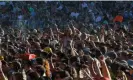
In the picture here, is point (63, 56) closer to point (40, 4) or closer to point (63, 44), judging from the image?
point (63, 44)

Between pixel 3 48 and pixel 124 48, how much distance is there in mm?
3396

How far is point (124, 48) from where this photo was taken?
1299 centimetres

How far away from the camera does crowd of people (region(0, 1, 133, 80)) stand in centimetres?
997

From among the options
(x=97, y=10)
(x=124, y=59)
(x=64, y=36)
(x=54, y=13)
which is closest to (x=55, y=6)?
(x=54, y=13)

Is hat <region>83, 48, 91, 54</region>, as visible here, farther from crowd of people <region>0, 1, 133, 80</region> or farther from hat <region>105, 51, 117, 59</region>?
hat <region>105, 51, 117, 59</region>

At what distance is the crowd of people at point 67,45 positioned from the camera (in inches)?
392

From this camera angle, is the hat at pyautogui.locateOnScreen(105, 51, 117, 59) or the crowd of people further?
the hat at pyautogui.locateOnScreen(105, 51, 117, 59)

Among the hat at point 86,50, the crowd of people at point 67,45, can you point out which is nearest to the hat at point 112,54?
the crowd of people at point 67,45

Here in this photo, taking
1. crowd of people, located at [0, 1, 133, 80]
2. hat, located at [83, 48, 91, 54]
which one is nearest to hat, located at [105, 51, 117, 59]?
crowd of people, located at [0, 1, 133, 80]

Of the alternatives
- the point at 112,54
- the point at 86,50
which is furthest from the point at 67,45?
the point at 112,54

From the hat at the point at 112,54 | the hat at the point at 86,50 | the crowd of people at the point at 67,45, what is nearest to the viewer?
the crowd of people at the point at 67,45

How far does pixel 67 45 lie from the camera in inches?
591

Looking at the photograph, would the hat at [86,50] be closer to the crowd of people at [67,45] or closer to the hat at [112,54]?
the crowd of people at [67,45]

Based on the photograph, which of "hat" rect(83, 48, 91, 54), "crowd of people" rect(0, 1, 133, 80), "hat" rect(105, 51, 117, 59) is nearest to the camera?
"crowd of people" rect(0, 1, 133, 80)
